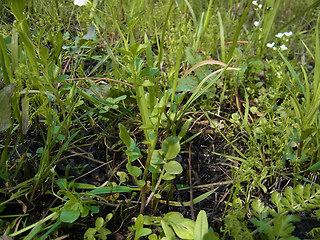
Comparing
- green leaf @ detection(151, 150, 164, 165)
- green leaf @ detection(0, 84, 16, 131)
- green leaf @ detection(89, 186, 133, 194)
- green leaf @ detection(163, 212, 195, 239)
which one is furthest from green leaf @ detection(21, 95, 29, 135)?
green leaf @ detection(163, 212, 195, 239)

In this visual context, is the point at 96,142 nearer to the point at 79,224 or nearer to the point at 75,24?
the point at 79,224

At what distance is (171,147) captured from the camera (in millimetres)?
976

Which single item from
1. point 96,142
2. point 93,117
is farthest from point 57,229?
point 93,117

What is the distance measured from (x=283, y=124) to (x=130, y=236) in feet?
2.76

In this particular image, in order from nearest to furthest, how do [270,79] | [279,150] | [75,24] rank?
[279,150] → [270,79] → [75,24]

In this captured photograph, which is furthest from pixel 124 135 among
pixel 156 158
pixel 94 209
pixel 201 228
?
pixel 201 228

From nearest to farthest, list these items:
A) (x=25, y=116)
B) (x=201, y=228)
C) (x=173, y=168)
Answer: (x=201, y=228), (x=173, y=168), (x=25, y=116)

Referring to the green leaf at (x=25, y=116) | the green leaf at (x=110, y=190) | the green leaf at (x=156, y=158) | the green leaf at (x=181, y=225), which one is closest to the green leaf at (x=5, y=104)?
the green leaf at (x=25, y=116)

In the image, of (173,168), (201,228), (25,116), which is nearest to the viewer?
(201,228)

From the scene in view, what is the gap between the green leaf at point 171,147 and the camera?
970mm

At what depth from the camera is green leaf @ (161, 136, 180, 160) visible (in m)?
0.97

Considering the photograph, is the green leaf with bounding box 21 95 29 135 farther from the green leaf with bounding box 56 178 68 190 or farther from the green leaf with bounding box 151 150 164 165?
the green leaf with bounding box 151 150 164 165

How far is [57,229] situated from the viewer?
0.94 meters

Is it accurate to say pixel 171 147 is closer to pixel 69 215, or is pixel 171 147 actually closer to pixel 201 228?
pixel 201 228
